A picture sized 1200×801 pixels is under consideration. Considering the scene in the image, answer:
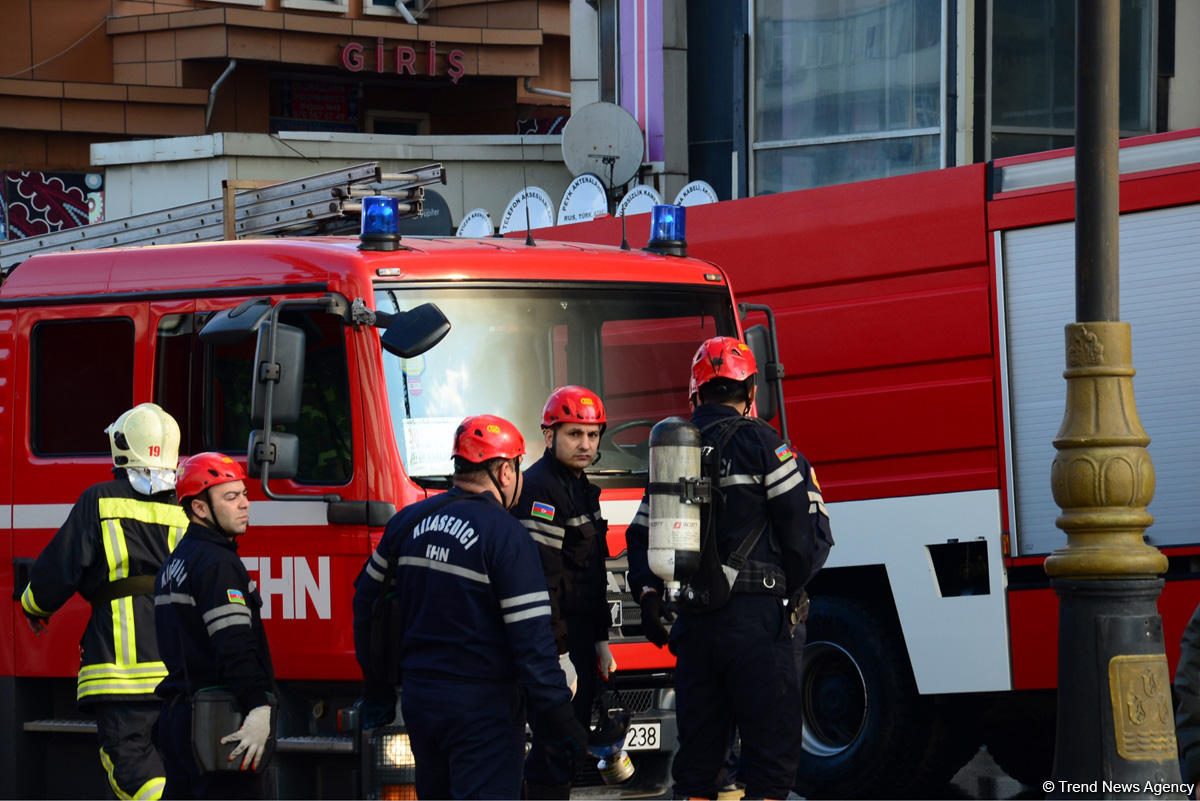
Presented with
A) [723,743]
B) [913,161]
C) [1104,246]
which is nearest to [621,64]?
[913,161]

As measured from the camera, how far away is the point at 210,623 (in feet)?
19.8

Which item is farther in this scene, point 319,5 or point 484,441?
point 319,5

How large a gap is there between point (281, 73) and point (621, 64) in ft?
30.3

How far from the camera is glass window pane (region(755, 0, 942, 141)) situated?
15438 millimetres

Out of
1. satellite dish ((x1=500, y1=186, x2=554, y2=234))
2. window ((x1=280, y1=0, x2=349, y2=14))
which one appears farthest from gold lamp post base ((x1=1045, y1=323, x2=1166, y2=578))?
window ((x1=280, y1=0, x2=349, y2=14))

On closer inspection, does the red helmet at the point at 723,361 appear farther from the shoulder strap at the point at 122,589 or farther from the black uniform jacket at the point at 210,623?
the shoulder strap at the point at 122,589

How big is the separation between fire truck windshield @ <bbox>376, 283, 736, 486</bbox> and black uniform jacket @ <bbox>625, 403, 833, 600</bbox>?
1196mm

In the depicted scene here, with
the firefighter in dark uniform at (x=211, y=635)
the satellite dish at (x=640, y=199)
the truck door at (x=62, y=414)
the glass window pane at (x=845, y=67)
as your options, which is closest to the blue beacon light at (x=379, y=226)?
the truck door at (x=62, y=414)

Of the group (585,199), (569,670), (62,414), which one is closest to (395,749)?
(569,670)

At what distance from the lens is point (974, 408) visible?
8859 millimetres

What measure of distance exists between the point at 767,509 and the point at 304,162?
17.5 m

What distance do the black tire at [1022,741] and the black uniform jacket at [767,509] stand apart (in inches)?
125

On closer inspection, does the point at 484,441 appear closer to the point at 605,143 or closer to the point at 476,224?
the point at 605,143

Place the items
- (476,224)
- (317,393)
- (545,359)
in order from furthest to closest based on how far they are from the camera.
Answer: (476,224)
(545,359)
(317,393)
